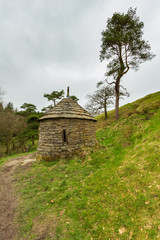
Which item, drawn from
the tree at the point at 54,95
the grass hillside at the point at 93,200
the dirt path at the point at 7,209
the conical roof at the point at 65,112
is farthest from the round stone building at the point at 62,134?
the tree at the point at 54,95

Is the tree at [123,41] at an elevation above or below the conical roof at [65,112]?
above

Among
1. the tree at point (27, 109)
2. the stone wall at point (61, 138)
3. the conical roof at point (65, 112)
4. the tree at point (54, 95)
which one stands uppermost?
the tree at point (54, 95)

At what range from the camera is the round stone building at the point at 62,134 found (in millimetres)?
7844

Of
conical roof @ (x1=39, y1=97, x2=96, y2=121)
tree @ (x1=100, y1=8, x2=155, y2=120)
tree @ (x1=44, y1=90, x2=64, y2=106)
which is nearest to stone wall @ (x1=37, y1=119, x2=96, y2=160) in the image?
conical roof @ (x1=39, y1=97, x2=96, y2=121)

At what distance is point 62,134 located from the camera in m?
8.00

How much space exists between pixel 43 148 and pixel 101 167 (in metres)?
4.60

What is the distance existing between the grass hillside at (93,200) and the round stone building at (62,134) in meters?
1.33

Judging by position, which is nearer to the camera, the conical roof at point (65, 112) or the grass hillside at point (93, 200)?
the grass hillside at point (93, 200)

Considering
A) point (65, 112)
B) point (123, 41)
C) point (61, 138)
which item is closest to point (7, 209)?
point (61, 138)

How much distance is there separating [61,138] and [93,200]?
466 centimetres

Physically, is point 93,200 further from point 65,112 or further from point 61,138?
point 65,112

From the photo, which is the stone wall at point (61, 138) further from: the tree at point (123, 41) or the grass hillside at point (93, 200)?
the tree at point (123, 41)

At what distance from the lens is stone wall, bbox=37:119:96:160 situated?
7832 mm

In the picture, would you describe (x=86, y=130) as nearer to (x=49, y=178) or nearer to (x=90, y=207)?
(x=49, y=178)
